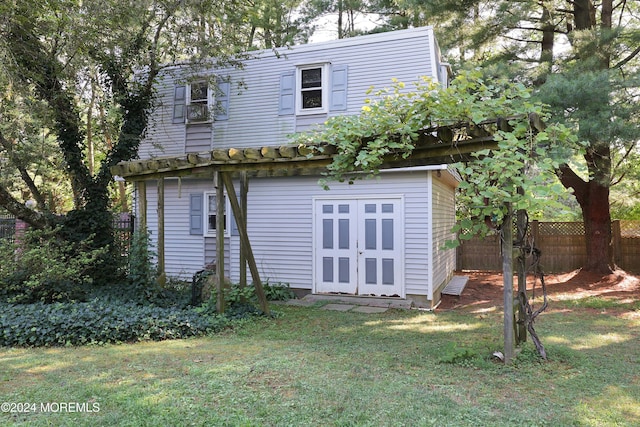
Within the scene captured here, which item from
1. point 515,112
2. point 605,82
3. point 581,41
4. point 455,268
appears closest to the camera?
point 515,112

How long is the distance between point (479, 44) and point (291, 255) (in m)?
7.30

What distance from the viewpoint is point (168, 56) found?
1068 cm

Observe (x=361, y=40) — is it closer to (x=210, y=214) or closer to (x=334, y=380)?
(x=210, y=214)

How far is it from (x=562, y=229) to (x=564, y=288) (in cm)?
302

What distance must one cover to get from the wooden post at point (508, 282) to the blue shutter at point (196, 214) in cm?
715

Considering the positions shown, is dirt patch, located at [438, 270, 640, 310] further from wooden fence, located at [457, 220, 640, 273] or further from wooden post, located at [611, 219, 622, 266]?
wooden post, located at [611, 219, 622, 266]

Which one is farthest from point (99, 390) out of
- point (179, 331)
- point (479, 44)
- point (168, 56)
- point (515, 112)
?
point (479, 44)

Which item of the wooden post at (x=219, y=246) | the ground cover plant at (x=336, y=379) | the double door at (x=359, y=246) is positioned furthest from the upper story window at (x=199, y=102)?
the ground cover plant at (x=336, y=379)

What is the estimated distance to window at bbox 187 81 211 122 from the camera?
1037 centimetres

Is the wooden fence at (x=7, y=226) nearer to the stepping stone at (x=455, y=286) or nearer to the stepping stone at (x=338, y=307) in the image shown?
the stepping stone at (x=338, y=307)

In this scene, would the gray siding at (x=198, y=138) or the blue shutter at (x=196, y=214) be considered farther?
the gray siding at (x=198, y=138)

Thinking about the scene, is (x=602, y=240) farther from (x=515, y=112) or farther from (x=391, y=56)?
(x=515, y=112)

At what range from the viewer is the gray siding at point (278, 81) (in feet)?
29.1

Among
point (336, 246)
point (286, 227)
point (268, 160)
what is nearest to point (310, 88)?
point (286, 227)
